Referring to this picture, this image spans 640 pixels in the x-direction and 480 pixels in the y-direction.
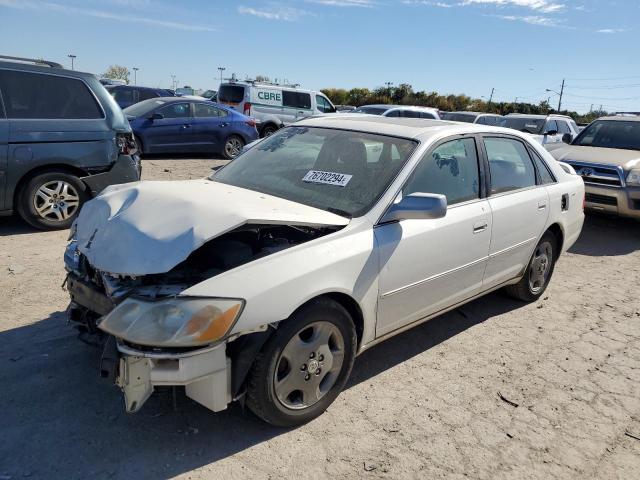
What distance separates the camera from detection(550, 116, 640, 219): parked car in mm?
7859

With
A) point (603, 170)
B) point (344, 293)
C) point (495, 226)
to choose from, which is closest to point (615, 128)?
point (603, 170)

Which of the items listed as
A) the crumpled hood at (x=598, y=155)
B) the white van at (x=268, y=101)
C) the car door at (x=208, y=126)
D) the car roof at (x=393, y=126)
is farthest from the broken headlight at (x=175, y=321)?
the white van at (x=268, y=101)

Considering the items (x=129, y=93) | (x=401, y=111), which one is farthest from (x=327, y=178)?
(x=129, y=93)

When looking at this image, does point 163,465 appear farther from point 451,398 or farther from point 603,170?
point 603,170

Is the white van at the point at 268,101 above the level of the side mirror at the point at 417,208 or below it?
above

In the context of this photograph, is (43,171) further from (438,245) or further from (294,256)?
(438,245)

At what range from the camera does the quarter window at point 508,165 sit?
4305 millimetres

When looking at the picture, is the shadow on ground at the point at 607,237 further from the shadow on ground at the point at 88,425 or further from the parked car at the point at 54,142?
the parked car at the point at 54,142

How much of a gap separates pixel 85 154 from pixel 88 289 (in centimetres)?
395

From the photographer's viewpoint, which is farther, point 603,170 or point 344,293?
point 603,170

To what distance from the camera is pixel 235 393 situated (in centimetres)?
268

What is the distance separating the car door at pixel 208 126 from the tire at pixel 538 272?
961cm

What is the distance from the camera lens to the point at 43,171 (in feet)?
20.3

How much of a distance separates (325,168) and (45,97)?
431 cm
